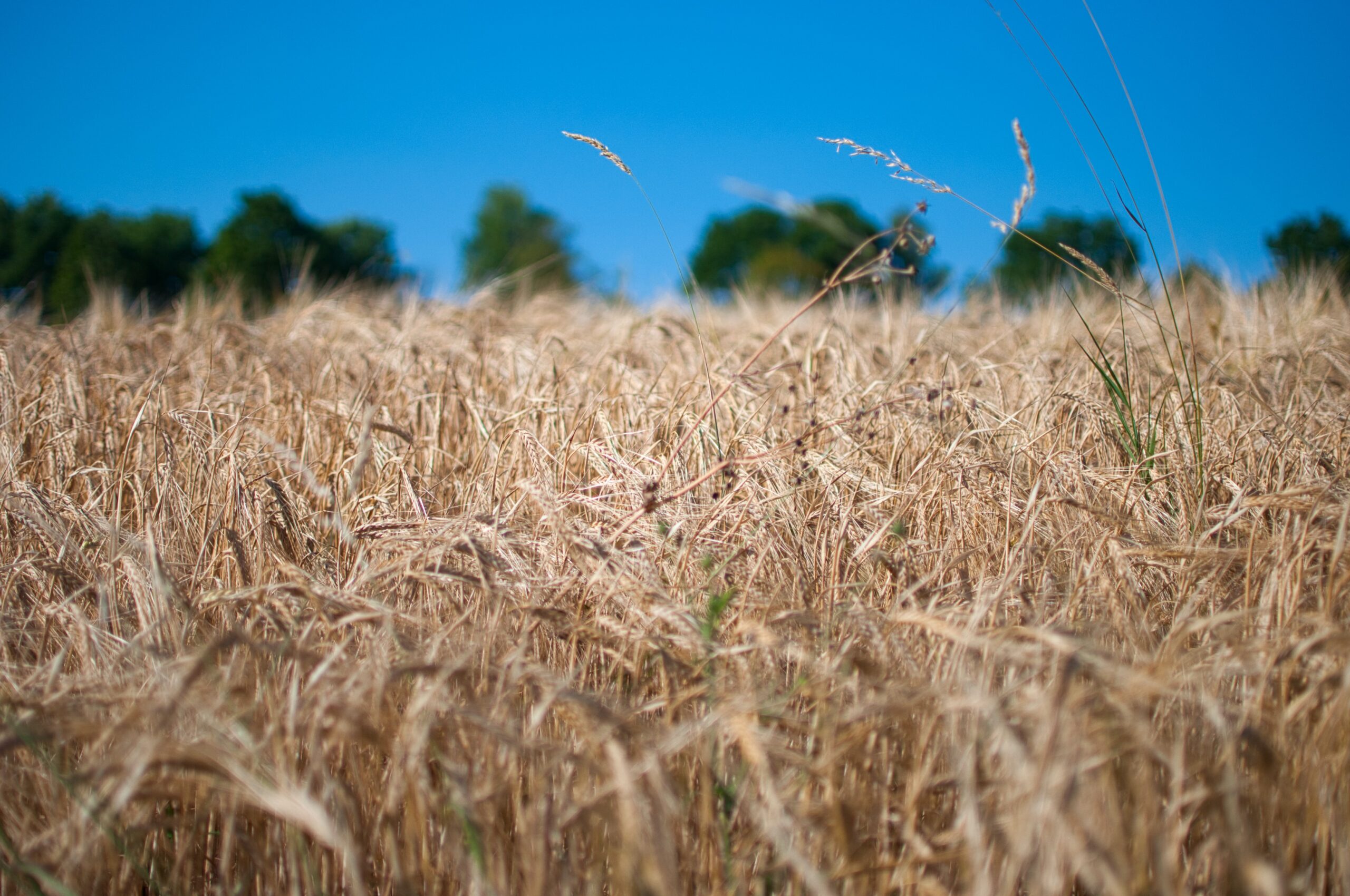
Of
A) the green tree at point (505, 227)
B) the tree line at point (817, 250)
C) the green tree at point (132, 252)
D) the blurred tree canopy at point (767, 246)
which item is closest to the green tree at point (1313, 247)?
the tree line at point (817, 250)

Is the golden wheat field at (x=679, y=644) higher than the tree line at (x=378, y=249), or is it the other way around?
the tree line at (x=378, y=249)

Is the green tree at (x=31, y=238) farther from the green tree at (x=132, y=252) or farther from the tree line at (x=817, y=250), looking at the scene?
the tree line at (x=817, y=250)

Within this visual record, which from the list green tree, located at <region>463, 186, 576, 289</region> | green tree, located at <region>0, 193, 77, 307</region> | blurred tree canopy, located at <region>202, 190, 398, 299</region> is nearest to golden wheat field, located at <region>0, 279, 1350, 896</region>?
blurred tree canopy, located at <region>202, 190, 398, 299</region>

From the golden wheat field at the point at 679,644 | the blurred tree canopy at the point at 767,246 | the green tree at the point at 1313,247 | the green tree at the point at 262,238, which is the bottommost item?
the golden wheat field at the point at 679,644

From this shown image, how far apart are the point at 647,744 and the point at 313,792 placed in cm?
42

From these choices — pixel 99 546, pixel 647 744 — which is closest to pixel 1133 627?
pixel 647 744

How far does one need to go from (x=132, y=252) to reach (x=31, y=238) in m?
4.48

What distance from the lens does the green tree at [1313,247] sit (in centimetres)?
473

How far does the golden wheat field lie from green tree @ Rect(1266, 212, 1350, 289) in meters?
3.39

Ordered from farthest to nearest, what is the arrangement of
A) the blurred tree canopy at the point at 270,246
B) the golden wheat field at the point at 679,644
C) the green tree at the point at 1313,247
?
the blurred tree canopy at the point at 270,246 < the green tree at the point at 1313,247 < the golden wheat field at the point at 679,644

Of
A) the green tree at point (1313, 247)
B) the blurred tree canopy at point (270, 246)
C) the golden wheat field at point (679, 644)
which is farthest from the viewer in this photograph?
the blurred tree canopy at point (270, 246)

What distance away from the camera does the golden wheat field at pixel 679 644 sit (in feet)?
2.69

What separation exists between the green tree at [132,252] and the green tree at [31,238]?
1.84 ft

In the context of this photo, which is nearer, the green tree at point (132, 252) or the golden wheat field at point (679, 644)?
the golden wheat field at point (679, 644)
